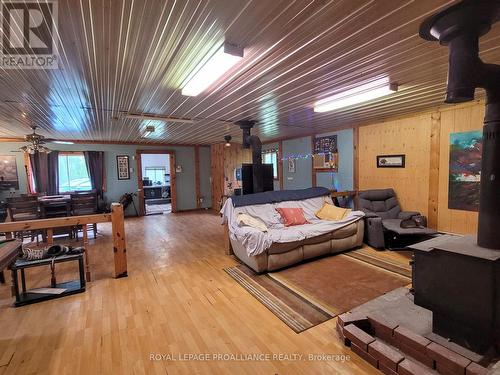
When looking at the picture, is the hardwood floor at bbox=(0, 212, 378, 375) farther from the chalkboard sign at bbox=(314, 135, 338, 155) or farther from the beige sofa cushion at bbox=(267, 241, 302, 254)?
the chalkboard sign at bbox=(314, 135, 338, 155)

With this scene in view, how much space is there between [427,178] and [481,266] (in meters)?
3.40

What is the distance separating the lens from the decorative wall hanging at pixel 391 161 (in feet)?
15.8

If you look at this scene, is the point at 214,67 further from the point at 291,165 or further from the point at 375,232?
the point at 291,165

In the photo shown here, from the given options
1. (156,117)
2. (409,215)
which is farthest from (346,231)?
(156,117)

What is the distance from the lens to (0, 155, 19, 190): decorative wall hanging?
21.8 ft

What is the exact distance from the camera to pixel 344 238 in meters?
4.12

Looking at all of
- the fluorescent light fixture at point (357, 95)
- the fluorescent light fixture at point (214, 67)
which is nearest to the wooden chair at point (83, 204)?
the fluorescent light fixture at point (214, 67)

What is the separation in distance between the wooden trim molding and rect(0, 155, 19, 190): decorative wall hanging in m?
9.66

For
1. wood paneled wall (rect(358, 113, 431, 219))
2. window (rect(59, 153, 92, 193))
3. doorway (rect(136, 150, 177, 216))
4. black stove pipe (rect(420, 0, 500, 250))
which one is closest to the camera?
black stove pipe (rect(420, 0, 500, 250))

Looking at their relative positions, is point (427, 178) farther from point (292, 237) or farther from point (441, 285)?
point (441, 285)

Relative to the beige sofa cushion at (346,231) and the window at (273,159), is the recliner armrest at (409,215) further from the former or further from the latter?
the window at (273,159)

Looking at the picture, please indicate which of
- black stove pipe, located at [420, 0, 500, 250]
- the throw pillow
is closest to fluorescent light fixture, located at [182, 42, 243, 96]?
black stove pipe, located at [420, 0, 500, 250]

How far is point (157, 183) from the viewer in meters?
11.2

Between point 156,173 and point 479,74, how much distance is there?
1183cm
